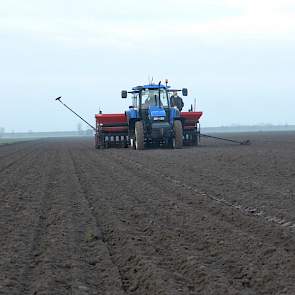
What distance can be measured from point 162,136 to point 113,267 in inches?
883

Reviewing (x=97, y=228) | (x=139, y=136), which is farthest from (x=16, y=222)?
(x=139, y=136)

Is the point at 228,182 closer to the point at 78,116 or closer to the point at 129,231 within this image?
the point at 129,231

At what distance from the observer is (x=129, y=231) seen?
8648mm

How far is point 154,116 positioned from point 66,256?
70.5ft

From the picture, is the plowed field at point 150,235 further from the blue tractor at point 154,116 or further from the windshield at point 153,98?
the windshield at point 153,98

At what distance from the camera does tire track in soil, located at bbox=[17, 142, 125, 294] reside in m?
5.87

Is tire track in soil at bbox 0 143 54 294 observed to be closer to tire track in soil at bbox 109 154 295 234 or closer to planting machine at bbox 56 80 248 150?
tire track in soil at bbox 109 154 295 234

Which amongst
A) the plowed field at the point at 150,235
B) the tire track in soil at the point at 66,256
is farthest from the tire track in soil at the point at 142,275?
the tire track in soil at the point at 66,256

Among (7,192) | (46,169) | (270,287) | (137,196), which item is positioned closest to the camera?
(270,287)

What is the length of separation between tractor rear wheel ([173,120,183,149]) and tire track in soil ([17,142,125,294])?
17.3 m

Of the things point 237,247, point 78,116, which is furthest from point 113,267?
point 78,116

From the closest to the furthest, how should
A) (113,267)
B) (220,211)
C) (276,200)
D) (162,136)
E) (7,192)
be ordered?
(113,267), (220,211), (276,200), (7,192), (162,136)

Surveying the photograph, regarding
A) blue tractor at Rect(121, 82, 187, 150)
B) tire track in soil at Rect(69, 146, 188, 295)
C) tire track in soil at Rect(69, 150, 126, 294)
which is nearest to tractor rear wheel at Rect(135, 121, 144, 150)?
blue tractor at Rect(121, 82, 187, 150)

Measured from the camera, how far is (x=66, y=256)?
718cm
